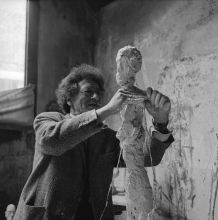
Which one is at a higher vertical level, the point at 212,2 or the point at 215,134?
the point at 212,2

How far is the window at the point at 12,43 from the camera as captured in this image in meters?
2.99

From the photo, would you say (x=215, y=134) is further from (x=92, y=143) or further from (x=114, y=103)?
(x=114, y=103)

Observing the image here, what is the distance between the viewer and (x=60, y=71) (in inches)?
134

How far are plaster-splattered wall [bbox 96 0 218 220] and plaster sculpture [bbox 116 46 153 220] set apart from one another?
1.04m

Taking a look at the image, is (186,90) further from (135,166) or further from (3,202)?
(3,202)

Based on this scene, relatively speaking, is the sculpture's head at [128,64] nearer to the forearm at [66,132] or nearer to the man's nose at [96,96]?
the forearm at [66,132]

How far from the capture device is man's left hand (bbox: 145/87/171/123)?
4.59ft

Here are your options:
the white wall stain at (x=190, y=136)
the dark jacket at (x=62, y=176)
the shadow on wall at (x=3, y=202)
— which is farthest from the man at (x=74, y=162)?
the shadow on wall at (x=3, y=202)

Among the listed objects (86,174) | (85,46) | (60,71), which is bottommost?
(86,174)

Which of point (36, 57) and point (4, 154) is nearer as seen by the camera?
point (4, 154)

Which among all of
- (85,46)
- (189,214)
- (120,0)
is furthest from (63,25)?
(189,214)

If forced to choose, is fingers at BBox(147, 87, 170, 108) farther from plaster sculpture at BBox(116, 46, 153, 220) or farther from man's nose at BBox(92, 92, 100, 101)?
man's nose at BBox(92, 92, 100, 101)

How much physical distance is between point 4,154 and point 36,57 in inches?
35.9

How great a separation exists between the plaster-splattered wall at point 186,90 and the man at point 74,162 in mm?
720
